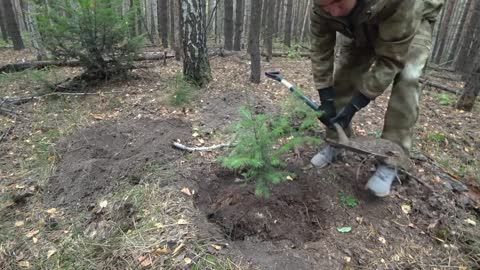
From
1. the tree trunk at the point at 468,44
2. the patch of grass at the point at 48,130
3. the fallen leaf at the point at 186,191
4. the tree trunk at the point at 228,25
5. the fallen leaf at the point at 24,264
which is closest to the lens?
the fallen leaf at the point at 24,264

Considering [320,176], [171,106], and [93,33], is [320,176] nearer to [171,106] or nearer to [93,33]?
[171,106]

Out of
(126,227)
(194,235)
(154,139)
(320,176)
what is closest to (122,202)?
(126,227)

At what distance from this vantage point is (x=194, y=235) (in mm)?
2182

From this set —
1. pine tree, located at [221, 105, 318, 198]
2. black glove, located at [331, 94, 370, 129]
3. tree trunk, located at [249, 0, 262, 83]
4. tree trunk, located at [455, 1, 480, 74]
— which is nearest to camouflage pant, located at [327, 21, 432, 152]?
black glove, located at [331, 94, 370, 129]

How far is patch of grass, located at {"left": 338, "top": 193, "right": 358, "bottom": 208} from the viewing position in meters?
2.53

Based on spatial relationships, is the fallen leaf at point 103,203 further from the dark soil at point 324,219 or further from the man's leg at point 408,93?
the man's leg at point 408,93

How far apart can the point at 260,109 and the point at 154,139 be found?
152cm

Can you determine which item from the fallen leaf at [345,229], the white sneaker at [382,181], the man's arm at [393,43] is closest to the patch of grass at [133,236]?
the fallen leaf at [345,229]

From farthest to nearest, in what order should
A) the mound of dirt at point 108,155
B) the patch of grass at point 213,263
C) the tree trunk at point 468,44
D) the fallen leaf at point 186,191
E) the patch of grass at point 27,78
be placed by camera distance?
the tree trunk at point 468,44 < the patch of grass at point 27,78 < the mound of dirt at point 108,155 < the fallen leaf at point 186,191 < the patch of grass at point 213,263

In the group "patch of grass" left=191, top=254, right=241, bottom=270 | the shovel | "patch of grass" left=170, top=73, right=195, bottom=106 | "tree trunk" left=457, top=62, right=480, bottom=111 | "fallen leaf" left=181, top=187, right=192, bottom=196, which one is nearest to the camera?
"patch of grass" left=191, top=254, right=241, bottom=270

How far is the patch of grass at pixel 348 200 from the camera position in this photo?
253 centimetres

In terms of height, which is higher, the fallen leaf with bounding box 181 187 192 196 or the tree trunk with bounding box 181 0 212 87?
the tree trunk with bounding box 181 0 212 87

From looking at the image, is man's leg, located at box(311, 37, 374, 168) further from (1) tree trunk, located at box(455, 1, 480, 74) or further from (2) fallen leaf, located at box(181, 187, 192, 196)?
(1) tree trunk, located at box(455, 1, 480, 74)

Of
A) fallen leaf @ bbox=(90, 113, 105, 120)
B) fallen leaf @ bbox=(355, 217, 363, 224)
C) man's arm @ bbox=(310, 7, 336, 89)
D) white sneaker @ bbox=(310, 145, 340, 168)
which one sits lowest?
fallen leaf @ bbox=(355, 217, 363, 224)
